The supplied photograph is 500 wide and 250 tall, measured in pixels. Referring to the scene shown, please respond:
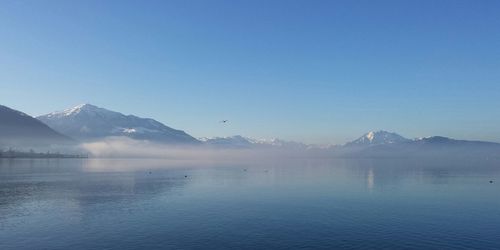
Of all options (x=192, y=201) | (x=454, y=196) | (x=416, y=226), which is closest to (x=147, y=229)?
(x=192, y=201)

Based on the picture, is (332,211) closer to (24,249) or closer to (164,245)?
(164,245)

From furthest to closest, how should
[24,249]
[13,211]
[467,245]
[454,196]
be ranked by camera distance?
[454,196], [13,211], [467,245], [24,249]

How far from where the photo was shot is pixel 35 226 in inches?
3447

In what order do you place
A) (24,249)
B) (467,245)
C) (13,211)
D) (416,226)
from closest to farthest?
1. (24,249)
2. (467,245)
3. (416,226)
4. (13,211)

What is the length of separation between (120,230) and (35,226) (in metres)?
21.6

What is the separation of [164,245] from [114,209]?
45.0 m

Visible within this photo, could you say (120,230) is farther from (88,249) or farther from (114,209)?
(114,209)

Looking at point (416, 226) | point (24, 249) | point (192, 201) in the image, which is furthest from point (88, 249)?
point (416, 226)

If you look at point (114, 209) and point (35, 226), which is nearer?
point (35, 226)

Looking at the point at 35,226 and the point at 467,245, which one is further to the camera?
the point at 35,226

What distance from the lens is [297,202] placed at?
129 meters

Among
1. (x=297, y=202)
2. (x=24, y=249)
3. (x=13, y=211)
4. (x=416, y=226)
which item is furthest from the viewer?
(x=297, y=202)

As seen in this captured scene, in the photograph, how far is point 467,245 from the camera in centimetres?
7450

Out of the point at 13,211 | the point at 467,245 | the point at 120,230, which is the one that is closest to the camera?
the point at 467,245
